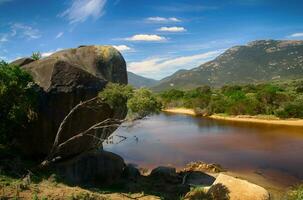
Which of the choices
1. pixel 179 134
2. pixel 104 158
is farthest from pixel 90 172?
pixel 179 134

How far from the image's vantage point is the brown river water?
3016cm

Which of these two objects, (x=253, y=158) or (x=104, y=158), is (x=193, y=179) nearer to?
(x=104, y=158)

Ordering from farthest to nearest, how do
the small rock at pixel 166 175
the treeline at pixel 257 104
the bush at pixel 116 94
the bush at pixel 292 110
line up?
the treeline at pixel 257 104 < the bush at pixel 292 110 < the small rock at pixel 166 175 < the bush at pixel 116 94

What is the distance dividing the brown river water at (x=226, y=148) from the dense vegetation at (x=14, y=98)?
6.18m

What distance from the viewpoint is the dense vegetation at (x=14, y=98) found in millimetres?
17609

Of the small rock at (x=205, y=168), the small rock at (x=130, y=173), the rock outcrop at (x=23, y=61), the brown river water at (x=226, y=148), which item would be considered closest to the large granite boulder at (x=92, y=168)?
the small rock at (x=130, y=173)

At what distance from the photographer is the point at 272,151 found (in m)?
35.6

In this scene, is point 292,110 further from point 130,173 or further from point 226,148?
point 130,173

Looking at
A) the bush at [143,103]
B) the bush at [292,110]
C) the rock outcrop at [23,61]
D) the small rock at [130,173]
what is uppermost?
the rock outcrop at [23,61]

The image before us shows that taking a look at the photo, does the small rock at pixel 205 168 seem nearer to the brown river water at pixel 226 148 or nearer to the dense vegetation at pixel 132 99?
the brown river water at pixel 226 148

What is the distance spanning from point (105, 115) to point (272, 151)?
21105mm

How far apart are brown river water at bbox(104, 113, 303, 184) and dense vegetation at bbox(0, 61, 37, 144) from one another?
618 centimetres

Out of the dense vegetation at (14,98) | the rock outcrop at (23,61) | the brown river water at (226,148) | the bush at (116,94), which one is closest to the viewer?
the dense vegetation at (14,98)

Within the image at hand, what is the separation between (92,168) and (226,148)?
20.0 m
